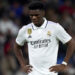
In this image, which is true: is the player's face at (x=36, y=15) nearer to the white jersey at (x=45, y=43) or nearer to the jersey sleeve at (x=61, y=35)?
the white jersey at (x=45, y=43)

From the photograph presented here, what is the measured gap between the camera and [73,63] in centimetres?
1200

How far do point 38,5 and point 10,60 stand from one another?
5042 mm

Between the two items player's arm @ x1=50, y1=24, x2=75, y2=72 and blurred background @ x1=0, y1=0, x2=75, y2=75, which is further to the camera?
blurred background @ x1=0, y1=0, x2=75, y2=75

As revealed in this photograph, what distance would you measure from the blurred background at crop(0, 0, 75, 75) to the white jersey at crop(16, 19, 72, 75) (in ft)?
14.7

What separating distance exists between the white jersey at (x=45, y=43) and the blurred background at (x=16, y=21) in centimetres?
447

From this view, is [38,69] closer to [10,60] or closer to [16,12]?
[10,60]

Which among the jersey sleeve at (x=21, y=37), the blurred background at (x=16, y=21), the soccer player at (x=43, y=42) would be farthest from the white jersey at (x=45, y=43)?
the blurred background at (x=16, y=21)

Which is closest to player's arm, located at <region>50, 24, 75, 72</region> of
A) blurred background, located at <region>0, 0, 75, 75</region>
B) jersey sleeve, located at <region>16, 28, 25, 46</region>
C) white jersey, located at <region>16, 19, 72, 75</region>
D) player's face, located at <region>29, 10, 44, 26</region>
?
white jersey, located at <region>16, 19, 72, 75</region>

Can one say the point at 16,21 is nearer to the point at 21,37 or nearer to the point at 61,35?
the point at 21,37

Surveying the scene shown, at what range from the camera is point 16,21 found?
13.8 metres

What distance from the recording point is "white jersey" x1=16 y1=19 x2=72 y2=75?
7.27 metres

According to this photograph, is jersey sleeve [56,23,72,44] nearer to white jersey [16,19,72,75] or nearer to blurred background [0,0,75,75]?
white jersey [16,19,72,75]

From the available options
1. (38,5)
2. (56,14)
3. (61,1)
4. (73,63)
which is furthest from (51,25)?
(61,1)

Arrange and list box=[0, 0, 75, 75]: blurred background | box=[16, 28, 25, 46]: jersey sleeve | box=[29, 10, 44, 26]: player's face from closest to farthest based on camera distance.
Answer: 1. box=[29, 10, 44, 26]: player's face
2. box=[16, 28, 25, 46]: jersey sleeve
3. box=[0, 0, 75, 75]: blurred background
